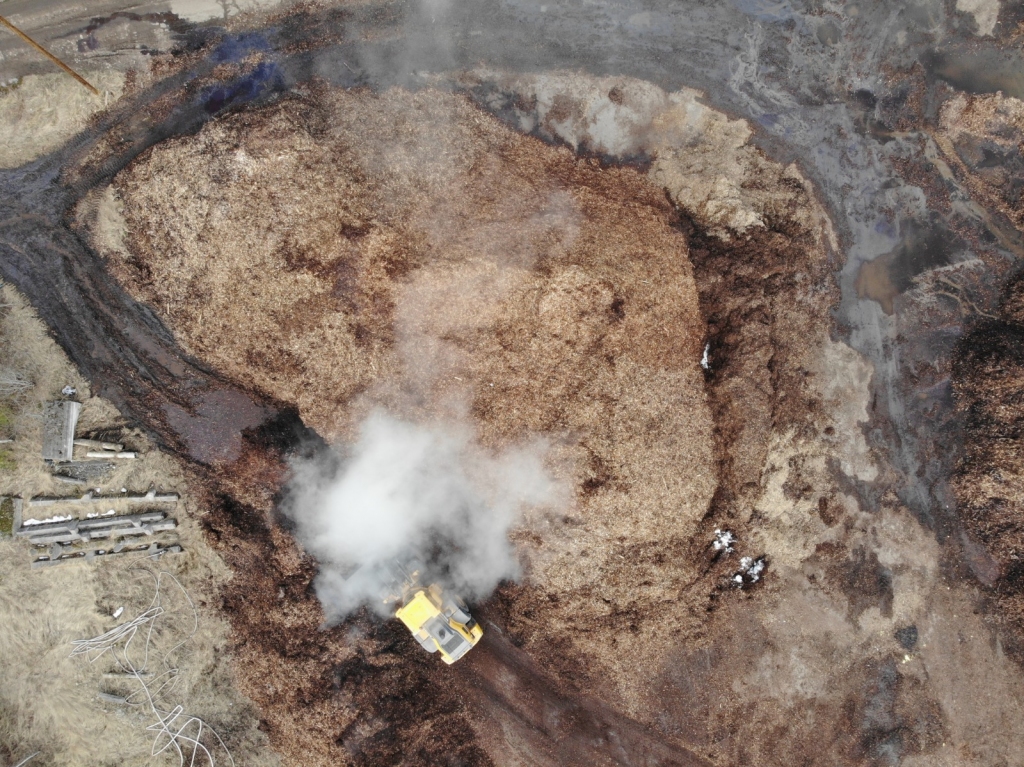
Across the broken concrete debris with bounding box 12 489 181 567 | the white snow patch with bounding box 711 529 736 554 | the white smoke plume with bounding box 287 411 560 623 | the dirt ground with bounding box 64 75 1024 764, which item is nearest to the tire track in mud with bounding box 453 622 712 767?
the dirt ground with bounding box 64 75 1024 764

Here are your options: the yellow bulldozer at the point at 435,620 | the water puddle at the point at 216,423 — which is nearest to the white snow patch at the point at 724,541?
the yellow bulldozer at the point at 435,620

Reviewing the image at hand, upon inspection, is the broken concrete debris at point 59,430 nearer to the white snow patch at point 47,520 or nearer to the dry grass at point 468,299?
the white snow patch at point 47,520

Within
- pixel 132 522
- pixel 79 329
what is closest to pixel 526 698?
pixel 132 522

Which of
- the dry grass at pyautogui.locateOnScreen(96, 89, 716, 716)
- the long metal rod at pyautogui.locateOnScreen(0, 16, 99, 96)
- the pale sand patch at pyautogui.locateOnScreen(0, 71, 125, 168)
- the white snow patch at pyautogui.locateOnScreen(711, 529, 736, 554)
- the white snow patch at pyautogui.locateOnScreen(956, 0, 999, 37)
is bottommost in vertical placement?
the white snow patch at pyautogui.locateOnScreen(711, 529, 736, 554)

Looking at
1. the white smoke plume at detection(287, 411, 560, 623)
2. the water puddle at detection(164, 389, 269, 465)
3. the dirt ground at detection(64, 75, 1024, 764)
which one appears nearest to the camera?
the dirt ground at detection(64, 75, 1024, 764)

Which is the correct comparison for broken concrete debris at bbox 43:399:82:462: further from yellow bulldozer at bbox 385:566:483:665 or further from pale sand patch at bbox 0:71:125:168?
yellow bulldozer at bbox 385:566:483:665

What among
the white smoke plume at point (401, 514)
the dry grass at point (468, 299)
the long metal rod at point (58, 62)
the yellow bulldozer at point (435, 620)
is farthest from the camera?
the white smoke plume at point (401, 514)

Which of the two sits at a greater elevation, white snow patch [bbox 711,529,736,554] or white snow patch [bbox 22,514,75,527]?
white snow patch [bbox 22,514,75,527]
